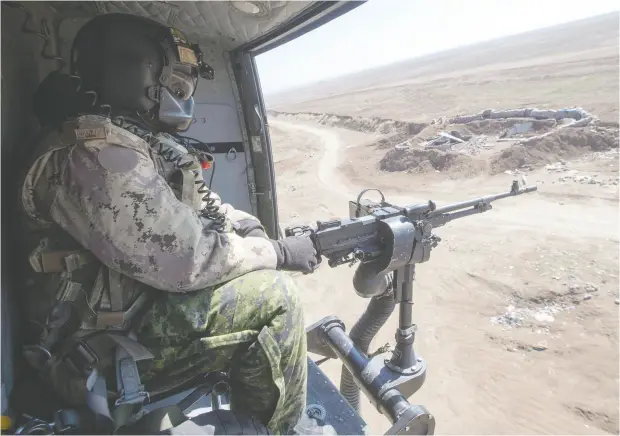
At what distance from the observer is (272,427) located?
2.23 m

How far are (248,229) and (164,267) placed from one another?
0.95 m

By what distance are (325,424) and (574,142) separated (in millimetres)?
14526

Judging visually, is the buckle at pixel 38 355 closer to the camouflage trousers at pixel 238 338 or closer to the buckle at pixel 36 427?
the buckle at pixel 36 427

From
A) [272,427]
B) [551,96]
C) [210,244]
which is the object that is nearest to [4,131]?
[210,244]

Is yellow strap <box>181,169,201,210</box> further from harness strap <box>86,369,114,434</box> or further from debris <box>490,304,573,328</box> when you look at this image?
debris <box>490,304,573,328</box>

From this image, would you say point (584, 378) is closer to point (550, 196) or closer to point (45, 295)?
point (45, 295)

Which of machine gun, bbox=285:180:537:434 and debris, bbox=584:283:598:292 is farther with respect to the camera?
debris, bbox=584:283:598:292

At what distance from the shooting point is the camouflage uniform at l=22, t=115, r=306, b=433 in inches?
74.1

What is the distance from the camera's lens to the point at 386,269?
3.17 meters

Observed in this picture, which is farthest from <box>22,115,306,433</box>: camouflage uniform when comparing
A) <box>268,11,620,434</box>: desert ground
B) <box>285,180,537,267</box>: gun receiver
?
<box>268,11,620,434</box>: desert ground

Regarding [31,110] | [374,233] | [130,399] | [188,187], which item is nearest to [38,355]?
[130,399]

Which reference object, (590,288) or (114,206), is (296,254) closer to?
(114,206)

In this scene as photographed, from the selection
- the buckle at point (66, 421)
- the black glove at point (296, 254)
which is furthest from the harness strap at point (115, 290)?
the black glove at point (296, 254)

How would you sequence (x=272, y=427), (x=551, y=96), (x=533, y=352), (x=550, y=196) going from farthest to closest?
(x=551, y=96) < (x=550, y=196) < (x=533, y=352) < (x=272, y=427)
